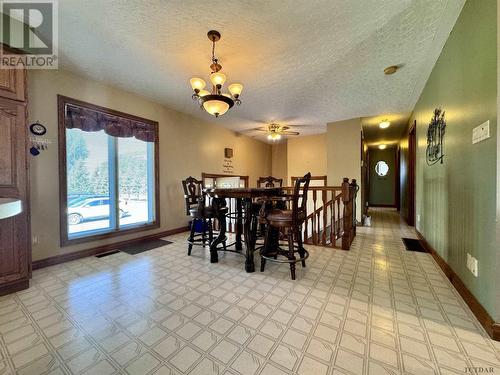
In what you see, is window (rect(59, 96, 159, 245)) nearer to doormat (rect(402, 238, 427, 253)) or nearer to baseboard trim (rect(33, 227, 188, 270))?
baseboard trim (rect(33, 227, 188, 270))

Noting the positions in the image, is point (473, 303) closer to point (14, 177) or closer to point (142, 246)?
point (142, 246)

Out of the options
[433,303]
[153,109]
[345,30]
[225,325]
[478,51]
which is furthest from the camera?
[153,109]

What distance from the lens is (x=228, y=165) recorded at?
5.73 m

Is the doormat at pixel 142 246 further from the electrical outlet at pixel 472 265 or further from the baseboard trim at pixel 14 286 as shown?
the electrical outlet at pixel 472 265

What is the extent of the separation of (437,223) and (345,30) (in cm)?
254

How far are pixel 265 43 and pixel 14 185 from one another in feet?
9.37

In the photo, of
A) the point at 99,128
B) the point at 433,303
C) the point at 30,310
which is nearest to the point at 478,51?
Result: the point at 433,303

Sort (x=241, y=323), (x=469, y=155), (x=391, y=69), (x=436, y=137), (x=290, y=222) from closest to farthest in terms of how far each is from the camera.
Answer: (x=241, y=323) < (x=469, y=155) < (x=290, y=222) < (x=436, y=137) < (x=391, y=69)

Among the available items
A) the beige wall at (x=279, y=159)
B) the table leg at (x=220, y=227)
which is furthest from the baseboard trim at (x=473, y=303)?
the beige wall at (x=279, y=159)

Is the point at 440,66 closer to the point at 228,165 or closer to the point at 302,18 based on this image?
the point at 302,18

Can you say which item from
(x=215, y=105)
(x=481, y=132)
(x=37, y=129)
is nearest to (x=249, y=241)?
(x=215, y=105)

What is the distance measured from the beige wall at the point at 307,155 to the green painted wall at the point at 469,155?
153 inches

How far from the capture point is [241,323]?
4.66 ft

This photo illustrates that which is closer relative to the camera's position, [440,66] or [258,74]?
[440,66]
